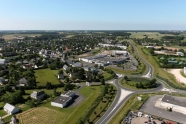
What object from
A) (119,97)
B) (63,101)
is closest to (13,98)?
(63,101)

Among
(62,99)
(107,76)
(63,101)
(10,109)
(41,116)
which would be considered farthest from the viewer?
(107,76)

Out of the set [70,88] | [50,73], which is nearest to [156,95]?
[70,88]

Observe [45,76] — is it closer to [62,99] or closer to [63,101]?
[62,99]

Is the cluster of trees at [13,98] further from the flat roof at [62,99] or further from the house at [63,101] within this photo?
the flat roof at [62,99]

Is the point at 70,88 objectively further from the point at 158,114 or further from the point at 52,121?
the point at 158,114

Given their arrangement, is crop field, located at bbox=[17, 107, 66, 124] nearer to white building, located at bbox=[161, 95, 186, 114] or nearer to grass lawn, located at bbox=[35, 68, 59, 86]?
grass lawn, located at bbox=[35, 68, 59, 86]

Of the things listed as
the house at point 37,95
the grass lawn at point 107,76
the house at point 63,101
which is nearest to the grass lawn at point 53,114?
the house at point 63,101

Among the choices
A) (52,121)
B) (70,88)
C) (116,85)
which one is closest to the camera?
(52,121)

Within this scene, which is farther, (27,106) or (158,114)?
(27,106)
